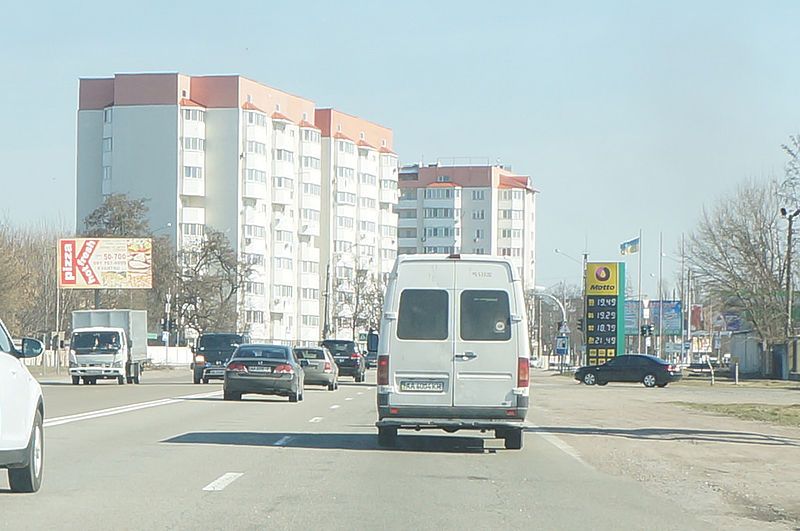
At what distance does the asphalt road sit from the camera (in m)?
11.0

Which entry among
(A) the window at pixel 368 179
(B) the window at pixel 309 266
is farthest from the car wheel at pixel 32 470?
(A) the window at pixel 368 179

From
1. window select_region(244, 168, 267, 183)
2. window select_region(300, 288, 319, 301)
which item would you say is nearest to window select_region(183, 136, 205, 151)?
window select_region(244, 168, 267, 183)

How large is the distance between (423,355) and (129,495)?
587 cm

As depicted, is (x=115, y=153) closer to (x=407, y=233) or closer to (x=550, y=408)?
(x=407, y=233)

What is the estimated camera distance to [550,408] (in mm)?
33938

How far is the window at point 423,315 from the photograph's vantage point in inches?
682

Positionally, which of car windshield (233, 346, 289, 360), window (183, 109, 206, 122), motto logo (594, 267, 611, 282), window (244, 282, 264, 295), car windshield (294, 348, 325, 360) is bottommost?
car windshield (294, 348, 325, 360)

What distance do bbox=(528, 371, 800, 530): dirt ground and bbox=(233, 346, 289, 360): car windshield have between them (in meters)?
6.29

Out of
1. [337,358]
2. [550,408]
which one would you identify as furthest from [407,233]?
[550,408]

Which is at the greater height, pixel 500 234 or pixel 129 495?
pixel 500 234

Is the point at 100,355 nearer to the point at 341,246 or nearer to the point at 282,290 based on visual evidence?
the point at 282,290

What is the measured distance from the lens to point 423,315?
56.9ft

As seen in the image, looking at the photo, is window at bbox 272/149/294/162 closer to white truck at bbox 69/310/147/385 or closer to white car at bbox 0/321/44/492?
white truck at bbox 69/310/147/385

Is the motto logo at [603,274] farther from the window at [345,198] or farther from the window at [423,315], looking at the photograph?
the window at [345,198]
